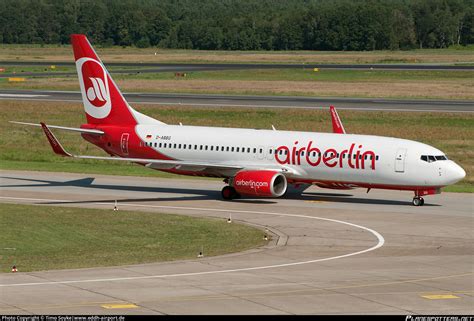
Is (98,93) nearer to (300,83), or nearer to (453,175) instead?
(453,175)

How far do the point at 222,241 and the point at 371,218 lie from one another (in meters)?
9.78

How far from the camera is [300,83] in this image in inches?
5281

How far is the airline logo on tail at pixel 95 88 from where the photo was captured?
61188 mm

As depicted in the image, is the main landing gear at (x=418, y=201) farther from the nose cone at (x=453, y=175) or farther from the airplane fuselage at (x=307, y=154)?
the nose cone at (x=453, y=175)

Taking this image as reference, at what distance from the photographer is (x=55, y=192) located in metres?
58.5

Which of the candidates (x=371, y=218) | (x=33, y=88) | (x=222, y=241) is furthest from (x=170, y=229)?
(x=33, y=88)

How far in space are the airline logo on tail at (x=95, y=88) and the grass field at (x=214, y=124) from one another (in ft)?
25.1

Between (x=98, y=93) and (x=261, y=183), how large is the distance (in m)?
13.1

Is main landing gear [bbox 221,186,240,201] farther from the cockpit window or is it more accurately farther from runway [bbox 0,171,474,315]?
the cockpit window

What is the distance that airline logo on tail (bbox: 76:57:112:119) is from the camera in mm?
61188

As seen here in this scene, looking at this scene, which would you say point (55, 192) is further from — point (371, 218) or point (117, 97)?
point (371, 218)

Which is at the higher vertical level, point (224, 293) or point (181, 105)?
point (181, 105)

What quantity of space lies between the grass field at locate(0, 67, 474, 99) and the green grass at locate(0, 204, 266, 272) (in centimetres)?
7022

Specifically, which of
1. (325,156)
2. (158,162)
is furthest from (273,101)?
(325,156)
